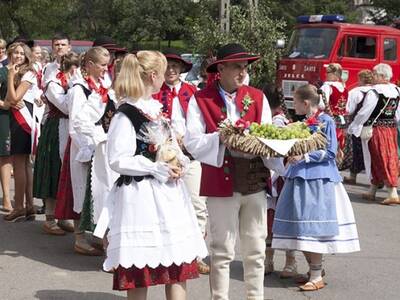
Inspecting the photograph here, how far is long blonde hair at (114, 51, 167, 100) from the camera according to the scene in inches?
177

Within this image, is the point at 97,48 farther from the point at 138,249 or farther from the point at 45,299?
the point at 138,249

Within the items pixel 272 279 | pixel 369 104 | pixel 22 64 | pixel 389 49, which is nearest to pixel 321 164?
pixel 272 279

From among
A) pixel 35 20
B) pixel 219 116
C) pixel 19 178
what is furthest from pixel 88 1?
pixel 219 116

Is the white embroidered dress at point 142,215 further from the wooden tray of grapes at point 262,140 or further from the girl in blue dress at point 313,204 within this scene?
the girl in blue dress at point 313,204

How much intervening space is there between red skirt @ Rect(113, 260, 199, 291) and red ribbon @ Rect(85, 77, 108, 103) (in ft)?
7.43

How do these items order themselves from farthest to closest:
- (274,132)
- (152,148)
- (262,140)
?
1. (274,132)
2. (262,140)
3. (152,148)

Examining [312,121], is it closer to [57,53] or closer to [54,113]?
[54,113]

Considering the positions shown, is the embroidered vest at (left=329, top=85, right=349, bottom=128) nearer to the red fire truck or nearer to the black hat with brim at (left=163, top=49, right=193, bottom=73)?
the black hat with brim at (left=163, top=49, right=193, bottom=73)

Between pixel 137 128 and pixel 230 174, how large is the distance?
790 millimetres

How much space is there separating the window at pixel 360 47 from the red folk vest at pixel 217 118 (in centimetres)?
1382

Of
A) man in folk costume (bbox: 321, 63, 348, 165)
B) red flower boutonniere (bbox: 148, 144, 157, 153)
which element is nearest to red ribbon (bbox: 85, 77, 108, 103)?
red flower boutonniere (bbox: 148, 144, 157, 153)

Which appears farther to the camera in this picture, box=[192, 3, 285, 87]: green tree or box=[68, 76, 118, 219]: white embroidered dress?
box=[192, 3, 285, 87]: green tree

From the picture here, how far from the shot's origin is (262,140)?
4.73 meters

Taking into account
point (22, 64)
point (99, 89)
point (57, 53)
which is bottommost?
point (99, 89)
